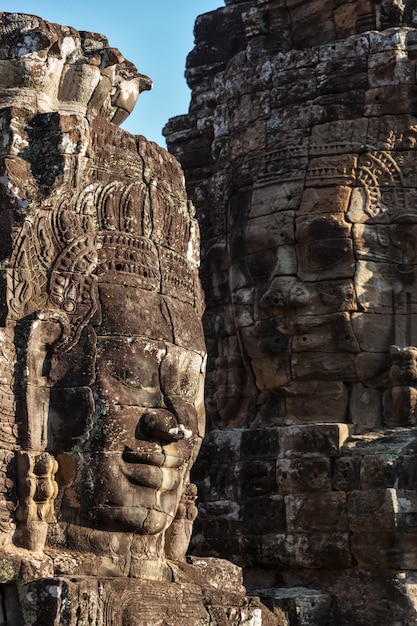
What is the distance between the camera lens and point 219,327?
17172 mm

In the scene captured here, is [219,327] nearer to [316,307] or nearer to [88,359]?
[316,307]

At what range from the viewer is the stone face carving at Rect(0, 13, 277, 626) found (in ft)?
34.9

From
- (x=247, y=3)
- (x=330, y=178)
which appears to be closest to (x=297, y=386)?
(x=330, y=178)

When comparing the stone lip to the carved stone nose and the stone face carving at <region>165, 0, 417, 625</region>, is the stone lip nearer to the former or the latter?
the carved stone nose

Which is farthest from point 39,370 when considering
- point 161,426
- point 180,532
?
point 180,532

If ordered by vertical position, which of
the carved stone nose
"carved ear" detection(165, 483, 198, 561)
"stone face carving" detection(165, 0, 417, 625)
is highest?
"stone face carving" detection(165, 0, 417, 625)

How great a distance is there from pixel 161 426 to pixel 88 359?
676 millimetres

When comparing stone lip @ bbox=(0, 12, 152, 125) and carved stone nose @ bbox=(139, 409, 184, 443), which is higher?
stone lip @ bbox=(0, 12, 152, 125)

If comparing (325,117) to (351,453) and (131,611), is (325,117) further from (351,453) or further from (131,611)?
(131,611)

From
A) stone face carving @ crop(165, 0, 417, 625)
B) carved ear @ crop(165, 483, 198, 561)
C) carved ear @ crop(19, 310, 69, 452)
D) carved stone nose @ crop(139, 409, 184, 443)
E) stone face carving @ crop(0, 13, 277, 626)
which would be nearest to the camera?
stone face carving @ crop(0, 13, 277, 626)

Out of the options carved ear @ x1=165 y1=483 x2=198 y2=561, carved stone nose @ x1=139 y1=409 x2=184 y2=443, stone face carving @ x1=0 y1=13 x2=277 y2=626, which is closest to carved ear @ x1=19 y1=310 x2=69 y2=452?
stone face carving @ x1=0 y1=13 x2=277 y2=626

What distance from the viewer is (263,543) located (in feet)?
51.7

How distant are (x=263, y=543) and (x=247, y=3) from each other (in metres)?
6.39

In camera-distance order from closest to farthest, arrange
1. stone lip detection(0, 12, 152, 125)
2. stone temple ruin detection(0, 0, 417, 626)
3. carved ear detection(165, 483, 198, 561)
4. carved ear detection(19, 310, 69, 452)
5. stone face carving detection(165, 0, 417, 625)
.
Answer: carved ear detection(19, 310, 69, 452) → stone temple ruin detection(0, 0, 417, 626) → stone lip detection(0, 12, 152, 125) → carved ear detection(165, 483, 198, 561) → stone face carving detection(165, 0, 417, 625)
